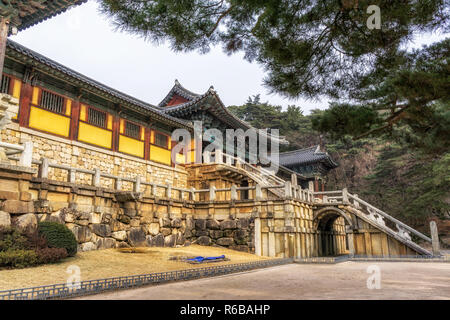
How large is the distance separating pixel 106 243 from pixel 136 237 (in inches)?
61.5

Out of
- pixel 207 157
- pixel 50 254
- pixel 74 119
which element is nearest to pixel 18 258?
pixel 50 254

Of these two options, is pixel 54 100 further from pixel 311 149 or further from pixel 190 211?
pixel 311 149

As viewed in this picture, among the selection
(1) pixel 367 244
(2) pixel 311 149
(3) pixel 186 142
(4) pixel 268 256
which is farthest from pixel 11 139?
(2) pixel 311 149

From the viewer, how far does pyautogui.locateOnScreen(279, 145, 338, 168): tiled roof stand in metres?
33.9

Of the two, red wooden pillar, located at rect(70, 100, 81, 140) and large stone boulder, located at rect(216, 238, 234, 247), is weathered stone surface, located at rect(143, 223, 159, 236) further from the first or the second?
red wooden pillar, located at rect(70, 100, 81, 140)

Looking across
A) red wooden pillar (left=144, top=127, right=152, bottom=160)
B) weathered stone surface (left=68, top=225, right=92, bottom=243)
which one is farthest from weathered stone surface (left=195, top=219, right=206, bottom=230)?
weathered stone surface (left=68, top=225, right=92, bottom=243)

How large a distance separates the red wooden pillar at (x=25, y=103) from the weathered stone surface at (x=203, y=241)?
9.60 metres

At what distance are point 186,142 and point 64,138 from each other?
27.8 ft

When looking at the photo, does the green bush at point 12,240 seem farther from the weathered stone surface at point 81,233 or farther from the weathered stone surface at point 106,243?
the weathered stone surface at point 106,243

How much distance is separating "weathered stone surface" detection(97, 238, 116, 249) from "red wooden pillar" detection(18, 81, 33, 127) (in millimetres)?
5390

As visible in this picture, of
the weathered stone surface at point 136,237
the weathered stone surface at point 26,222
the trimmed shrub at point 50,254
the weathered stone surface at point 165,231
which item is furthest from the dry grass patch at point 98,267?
the weathered stone surface at point 165,231

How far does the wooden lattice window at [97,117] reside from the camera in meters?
15.1

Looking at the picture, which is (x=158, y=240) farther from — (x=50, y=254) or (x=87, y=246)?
(x=50, y=254)
